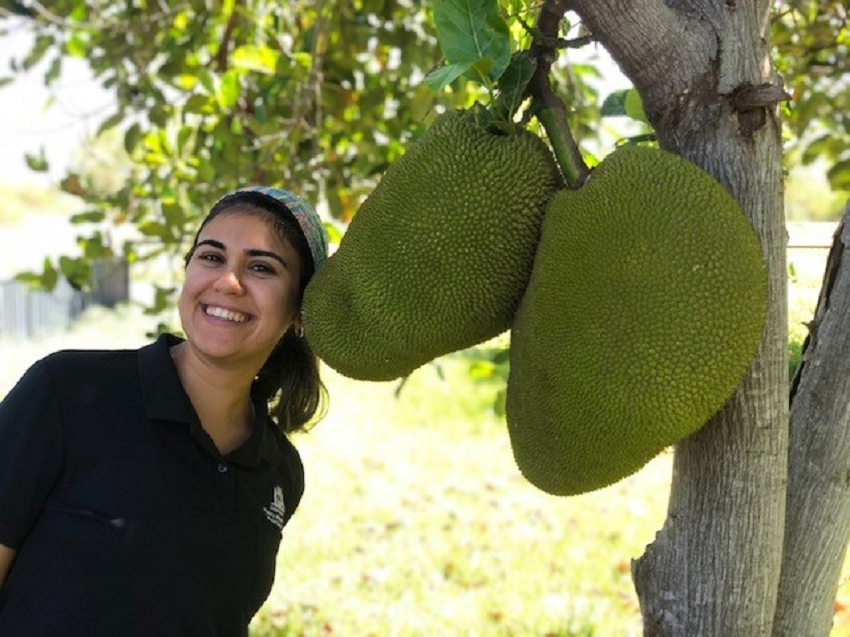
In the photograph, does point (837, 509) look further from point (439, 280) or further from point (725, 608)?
point (439, 280)

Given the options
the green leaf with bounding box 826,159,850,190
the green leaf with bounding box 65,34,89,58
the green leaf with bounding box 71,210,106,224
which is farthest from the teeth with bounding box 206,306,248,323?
the green leaf with bounding box 65,34,89,58

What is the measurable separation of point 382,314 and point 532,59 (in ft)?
1.06

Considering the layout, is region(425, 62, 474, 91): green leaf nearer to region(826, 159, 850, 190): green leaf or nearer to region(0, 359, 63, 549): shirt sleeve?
region(0, 359, 63, 549): shirt sleeve

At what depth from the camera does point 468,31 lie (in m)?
1.01

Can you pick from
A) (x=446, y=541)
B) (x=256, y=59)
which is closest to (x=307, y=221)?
(x=256, y=59)

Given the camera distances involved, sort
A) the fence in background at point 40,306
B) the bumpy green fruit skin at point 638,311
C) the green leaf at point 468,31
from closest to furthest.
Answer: the bumpy green fruit skin at point 638,311, the green leaf at point 468,31, the fence in background at point 40,306

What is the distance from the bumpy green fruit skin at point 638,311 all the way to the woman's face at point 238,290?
471mm

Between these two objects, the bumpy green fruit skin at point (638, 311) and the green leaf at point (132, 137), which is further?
the green leaf at point (132, 137)

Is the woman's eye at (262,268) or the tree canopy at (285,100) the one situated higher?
the tree canopy at (285,100)

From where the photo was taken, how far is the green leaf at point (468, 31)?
1.00 meters

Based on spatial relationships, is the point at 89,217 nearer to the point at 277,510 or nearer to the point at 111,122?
the point at 111,122

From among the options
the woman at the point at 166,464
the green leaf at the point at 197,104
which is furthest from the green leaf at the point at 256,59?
the woman at the point at 166,464

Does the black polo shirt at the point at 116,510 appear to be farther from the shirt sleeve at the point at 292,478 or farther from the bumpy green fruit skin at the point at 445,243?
the bumpy green fruit skin at the point at 445,243

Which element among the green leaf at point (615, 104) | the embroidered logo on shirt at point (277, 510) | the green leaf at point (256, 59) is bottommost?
the embroidered logo on shirt at point (277, 510)
